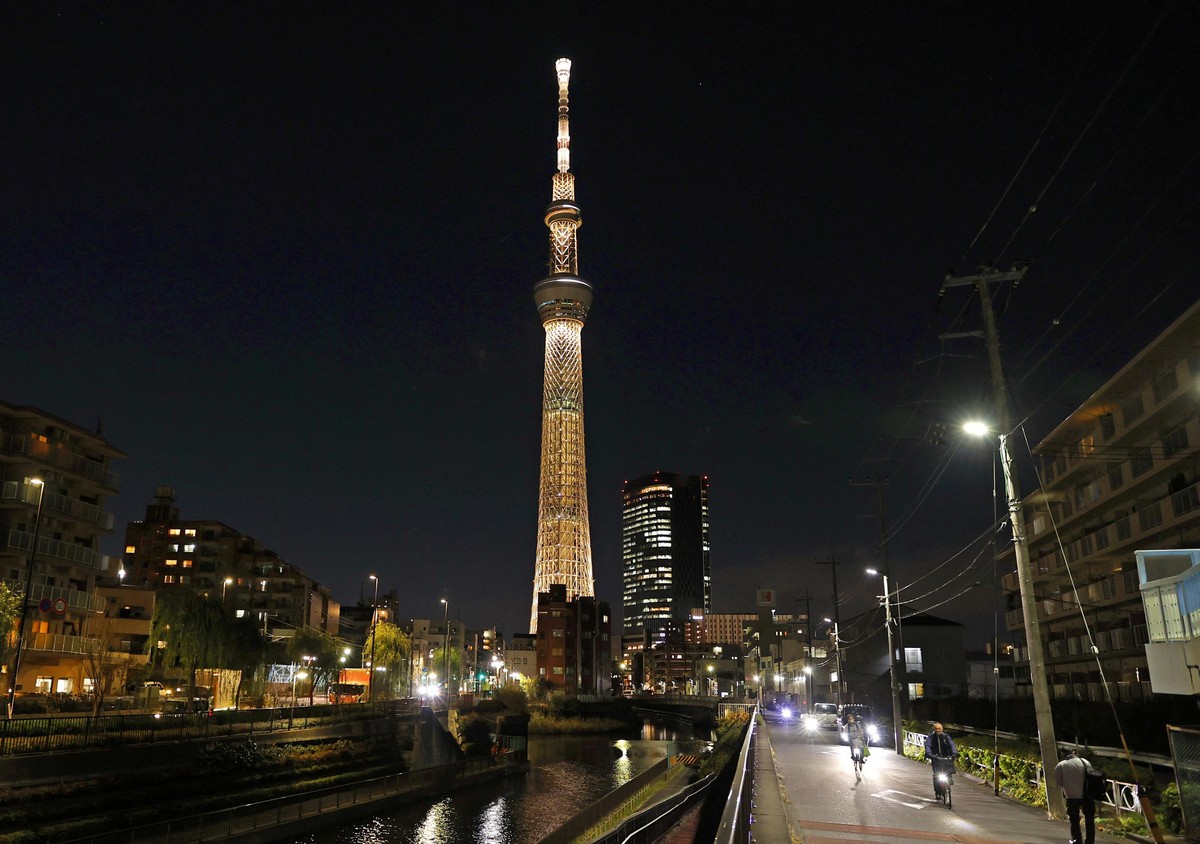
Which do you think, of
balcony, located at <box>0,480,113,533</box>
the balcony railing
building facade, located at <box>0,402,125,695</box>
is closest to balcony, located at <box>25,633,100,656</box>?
building facade, located at <box>0,402,125,695</box>

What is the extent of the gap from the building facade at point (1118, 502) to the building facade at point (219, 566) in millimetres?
78104

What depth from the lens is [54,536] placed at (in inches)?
1839

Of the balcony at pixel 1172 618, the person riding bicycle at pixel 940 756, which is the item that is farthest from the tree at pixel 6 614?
the balcony at pixel 1172 618

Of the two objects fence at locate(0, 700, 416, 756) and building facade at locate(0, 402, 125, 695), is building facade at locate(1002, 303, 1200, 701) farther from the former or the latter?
building facade at locate(0, 402, 125, 695)

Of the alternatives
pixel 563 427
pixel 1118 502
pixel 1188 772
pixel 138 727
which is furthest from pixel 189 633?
pixel 563 427

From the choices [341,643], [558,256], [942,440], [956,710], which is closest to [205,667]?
[341,643]

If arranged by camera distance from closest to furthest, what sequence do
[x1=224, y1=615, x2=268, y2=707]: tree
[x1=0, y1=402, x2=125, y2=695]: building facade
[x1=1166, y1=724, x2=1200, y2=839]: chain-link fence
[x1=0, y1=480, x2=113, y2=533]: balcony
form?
[x1=1166, y1=724, x2=1200, y2=839]: chain-link fence
[x1=0, y1=402, x2=125, y2=695]: building facade
[x1=0, y1=480, x2=113, y2=533]: balcony
[x1=224, y1=615, x2=268, y2=707]: tree

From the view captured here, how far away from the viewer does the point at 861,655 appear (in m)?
83.2

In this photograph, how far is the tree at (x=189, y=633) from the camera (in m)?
52.5

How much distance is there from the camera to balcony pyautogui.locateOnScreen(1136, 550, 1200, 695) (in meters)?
14.1

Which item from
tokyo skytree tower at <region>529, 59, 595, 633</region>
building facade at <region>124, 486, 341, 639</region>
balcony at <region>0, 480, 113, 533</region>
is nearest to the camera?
balcony at <region>0, 480, 113, 533</region>

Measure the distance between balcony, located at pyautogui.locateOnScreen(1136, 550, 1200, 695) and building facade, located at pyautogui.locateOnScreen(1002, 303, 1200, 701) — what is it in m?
15.8

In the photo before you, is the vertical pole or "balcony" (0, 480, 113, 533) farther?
"balcony" (0, 480, 113, 533)

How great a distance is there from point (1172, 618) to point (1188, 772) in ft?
10.3
